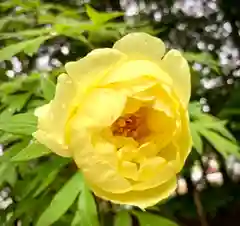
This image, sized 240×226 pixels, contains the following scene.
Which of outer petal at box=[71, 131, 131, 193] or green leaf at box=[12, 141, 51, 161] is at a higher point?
outer petal at box=[71, 131, 131, 193]

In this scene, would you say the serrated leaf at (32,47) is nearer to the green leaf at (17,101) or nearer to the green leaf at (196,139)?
the green leaf at (17,101)

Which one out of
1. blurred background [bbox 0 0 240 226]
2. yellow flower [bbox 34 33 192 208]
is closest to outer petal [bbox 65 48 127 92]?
yellow flower [bbox 34 33 192 208]

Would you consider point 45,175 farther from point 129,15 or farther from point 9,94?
point 129,15

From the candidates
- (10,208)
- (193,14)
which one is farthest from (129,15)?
(10,208)

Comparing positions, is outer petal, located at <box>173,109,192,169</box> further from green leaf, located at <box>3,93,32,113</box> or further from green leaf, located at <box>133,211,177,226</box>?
green leaf, located at <box>3,93,32,113</box>

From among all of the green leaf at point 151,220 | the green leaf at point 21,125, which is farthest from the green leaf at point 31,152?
the green leaf at point 151,220

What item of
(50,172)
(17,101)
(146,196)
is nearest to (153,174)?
(146,196)

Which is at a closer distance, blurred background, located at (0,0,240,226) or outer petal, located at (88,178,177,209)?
outer petal, located at (88,178,177,209)
